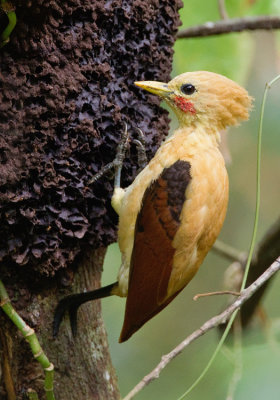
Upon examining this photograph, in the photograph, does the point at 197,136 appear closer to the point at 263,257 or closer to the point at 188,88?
the point at 188,88

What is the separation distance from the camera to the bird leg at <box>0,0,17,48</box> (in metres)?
2.19

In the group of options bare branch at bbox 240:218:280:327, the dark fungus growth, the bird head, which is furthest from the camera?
bare branch at bbox 240:218:280:327

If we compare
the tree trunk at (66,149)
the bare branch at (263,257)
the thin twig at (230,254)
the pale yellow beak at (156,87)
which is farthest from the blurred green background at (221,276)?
the pale yellow beak at (156,87)

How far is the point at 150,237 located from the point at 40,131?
1.90 feet

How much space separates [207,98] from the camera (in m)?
2.80

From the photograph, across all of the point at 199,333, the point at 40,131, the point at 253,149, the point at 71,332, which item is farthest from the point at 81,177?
the point at 253,149

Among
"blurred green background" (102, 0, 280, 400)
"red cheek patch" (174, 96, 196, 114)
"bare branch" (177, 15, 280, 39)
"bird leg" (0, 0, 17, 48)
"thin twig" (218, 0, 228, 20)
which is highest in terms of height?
"bird leg" (0, 0, 17, 48)

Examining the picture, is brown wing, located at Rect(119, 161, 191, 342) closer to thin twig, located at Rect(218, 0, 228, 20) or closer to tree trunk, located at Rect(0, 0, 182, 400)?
tree trunk, located at Rect(0, 0, 182, 400)

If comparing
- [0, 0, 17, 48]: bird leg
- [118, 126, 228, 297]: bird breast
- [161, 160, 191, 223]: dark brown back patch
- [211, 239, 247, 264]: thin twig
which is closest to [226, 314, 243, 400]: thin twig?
[118, 126, 228, 297]: bird breast

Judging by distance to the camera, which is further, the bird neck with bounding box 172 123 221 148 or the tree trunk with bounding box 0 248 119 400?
the bird neck with bounding box 172 123 221 148

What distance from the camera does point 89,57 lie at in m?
2.57

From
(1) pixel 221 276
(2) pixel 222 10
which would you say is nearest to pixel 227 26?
(2) pixel 222 10

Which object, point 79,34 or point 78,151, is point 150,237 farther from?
point 79,34

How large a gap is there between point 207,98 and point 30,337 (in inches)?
45.6
